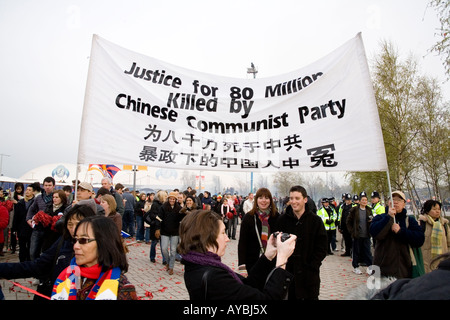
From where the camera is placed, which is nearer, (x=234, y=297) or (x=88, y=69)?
(x=234, y=297)

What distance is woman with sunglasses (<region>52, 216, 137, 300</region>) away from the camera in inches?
80.0

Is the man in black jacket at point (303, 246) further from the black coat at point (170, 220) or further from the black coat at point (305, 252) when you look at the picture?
the black coat at point (170, 220)

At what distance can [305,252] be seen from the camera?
3615mm

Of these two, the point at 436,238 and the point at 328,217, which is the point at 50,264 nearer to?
the point at 436,238

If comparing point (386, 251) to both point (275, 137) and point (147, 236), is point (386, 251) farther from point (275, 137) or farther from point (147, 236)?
point (147, 236)

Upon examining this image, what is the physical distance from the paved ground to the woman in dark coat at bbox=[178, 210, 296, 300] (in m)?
3.44

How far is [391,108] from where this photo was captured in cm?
2236

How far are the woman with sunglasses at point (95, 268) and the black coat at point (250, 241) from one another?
239 cm

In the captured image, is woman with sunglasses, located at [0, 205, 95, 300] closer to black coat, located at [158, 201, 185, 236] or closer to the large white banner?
the large white banner

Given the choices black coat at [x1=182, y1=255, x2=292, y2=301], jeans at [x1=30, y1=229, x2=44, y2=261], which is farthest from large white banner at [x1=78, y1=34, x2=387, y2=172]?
jeans at [x1=30, y1=229, x2=44, y2=261]

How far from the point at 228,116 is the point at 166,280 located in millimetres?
4633

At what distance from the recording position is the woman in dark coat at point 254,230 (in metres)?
4.32

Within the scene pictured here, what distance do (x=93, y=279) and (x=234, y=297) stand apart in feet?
3.33
